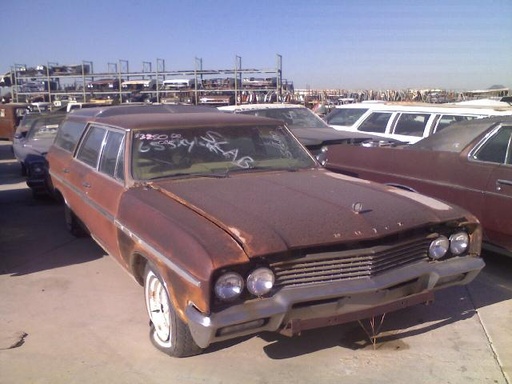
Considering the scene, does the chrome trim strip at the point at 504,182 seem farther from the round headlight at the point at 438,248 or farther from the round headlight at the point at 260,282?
the round headlight at the point at 260,282

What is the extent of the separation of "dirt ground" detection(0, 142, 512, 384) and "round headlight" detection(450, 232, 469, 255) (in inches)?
25.0

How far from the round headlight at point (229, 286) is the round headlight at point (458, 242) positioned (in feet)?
5.16

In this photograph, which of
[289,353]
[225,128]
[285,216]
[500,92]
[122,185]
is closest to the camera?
[285,216]

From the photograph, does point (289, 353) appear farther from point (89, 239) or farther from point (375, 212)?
point (89, 239)

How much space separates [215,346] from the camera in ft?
11.5

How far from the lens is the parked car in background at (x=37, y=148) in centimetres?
825

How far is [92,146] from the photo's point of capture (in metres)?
5.05

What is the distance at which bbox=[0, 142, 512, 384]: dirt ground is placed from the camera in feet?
10.3

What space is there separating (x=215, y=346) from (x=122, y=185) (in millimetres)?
1414

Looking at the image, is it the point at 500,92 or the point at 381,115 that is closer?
the point at 381,115

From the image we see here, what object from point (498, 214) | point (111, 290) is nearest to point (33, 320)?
point (111, 290)

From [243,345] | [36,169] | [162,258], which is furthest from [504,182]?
[36,169]

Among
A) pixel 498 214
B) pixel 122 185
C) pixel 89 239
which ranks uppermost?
pixel 122 185

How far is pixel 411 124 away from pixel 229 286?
6.73m
